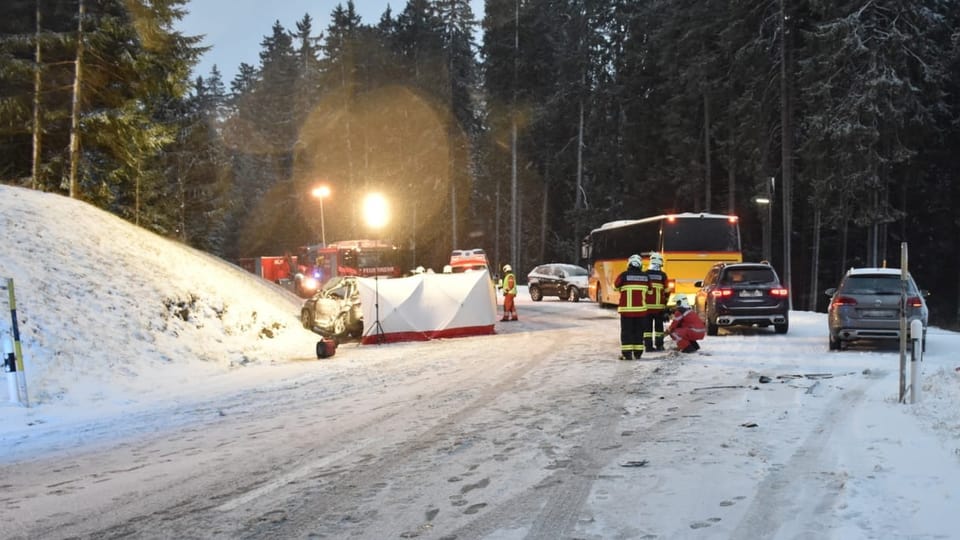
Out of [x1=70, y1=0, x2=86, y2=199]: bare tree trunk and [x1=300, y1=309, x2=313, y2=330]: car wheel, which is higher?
[x1=70, y1=0, x2=86, y2=199]: bare tree trunk

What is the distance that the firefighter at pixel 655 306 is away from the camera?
14.1 m

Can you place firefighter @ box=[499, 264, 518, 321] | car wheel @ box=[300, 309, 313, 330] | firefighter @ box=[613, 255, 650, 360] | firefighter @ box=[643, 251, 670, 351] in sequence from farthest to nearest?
firefighter @ box=[499, 264, 518, 321] → car wheel @ box=[300, 309, 313, 330] → firefighter @ box=[643, 251, 670, 351] → firefighter @ box=[613, 255, 650, 360]

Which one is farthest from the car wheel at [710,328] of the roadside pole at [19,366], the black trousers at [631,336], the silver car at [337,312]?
the roadside pole at [19,366]

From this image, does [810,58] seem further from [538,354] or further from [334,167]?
[334,167]

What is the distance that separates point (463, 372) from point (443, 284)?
687 centimetres

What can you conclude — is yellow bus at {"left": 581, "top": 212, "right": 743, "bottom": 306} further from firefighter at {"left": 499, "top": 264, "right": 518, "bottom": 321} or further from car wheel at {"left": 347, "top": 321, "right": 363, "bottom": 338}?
car wheel at {"left": 347, "top": 321, "right": 363, "bottom": 338}

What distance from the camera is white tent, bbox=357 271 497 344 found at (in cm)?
1834

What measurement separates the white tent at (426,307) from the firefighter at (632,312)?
21.8 ft

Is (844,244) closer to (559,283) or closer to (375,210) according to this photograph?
(559,283)

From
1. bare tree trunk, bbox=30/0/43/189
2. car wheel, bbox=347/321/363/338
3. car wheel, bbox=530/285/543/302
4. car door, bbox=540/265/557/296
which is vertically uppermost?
bare tree trunk, bbox=30/0/43/189

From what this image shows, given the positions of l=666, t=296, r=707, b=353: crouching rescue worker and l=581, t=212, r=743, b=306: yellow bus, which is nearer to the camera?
l=666, t=296, r=707, b=353: crouching rescue worker

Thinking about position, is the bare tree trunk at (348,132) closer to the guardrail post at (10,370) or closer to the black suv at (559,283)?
the black suv at (559,283)

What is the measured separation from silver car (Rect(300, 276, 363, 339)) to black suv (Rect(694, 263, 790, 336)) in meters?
9.02

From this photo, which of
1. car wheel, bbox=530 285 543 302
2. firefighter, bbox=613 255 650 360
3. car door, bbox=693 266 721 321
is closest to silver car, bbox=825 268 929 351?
car door, bbox=693 266 721 321
